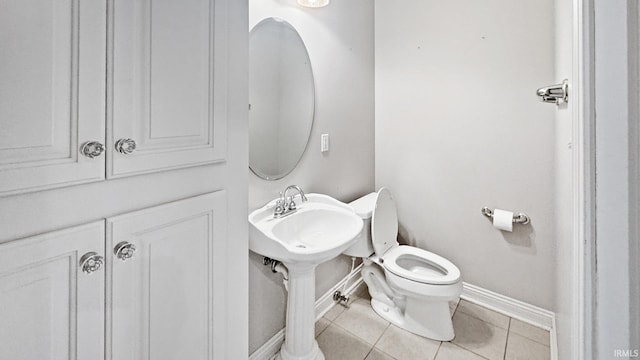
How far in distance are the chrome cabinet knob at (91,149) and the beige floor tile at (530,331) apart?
224 cm

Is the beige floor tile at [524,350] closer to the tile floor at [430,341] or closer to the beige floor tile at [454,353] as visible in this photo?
the tile floor at [430,341]

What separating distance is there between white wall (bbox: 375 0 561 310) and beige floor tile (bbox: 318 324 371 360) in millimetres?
913

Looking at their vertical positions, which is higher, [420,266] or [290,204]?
[290,204]

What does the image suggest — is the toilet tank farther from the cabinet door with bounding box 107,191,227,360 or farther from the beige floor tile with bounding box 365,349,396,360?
the cabinet door with bounding box 107,191,227,360

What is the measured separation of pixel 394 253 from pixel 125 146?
1691 mm

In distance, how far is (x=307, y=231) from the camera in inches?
60.7

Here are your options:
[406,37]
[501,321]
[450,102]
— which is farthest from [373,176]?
[501,321]

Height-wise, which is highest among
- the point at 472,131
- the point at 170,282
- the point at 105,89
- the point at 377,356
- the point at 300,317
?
the point at 472,131

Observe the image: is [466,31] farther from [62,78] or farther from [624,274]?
[62,78]

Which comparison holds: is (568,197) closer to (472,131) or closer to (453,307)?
(472,131)

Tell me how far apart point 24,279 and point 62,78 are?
1.20ft

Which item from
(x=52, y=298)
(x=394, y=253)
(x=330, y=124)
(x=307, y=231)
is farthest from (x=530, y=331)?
(x=52, y=298)

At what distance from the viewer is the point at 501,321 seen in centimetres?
184

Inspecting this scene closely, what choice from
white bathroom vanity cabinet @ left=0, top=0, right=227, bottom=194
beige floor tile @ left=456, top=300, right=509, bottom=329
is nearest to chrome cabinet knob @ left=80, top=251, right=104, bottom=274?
white bathroom vanity cabinet @ left=0, top=0, right=227, bottom=194
